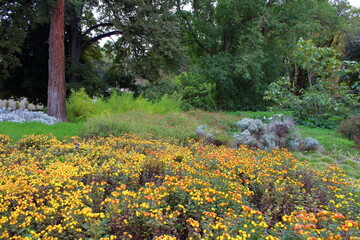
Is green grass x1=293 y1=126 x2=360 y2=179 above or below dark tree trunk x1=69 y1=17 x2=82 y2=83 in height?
below

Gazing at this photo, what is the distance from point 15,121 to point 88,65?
5.98 meters

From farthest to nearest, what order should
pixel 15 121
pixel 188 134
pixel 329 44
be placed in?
pixel 329 44
pixel 15 121
pixel 188 134

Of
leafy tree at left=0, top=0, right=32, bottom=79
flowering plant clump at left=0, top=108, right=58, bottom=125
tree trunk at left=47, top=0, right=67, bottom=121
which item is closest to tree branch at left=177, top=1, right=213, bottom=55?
leafy tree at left=0, top=0, right=32, bottom=79

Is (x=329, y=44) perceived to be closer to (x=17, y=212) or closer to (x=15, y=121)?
(x=15, y=121)

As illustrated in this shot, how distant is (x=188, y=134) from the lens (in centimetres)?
623

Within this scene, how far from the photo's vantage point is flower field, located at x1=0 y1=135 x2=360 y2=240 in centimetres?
206

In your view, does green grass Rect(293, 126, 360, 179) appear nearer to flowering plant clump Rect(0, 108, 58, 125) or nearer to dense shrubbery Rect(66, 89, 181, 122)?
dense shrubbery Rect(66, 89, 181, 122)

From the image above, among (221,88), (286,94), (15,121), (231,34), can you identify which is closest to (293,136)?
(286,94)

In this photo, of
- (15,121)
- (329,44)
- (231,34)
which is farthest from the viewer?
(329,44)

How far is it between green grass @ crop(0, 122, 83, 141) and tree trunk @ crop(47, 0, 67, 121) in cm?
156

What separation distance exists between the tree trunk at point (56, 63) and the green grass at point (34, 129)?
5.12 ft

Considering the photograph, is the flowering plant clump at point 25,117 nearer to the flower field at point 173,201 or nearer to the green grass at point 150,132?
the green grass at point 150,132

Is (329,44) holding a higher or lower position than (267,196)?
higher

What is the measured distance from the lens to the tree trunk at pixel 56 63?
8422 millimetres
